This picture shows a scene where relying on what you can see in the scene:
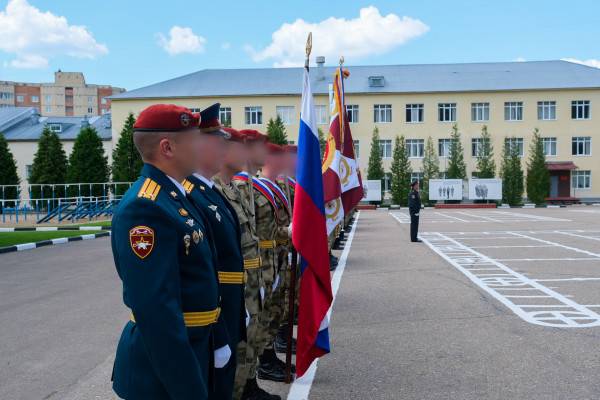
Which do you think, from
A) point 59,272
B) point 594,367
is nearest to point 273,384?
point 594,367

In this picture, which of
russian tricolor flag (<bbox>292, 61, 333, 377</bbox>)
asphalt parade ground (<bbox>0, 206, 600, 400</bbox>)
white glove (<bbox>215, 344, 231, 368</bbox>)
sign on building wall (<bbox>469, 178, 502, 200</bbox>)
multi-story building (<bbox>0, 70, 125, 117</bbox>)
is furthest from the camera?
multi-story building (<bbox>0, 70, 125, 117</bbox>)

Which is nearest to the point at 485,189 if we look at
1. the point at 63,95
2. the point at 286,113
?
the point at 286,113

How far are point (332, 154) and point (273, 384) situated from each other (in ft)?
9.02

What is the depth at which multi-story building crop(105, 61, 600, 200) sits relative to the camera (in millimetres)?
48875

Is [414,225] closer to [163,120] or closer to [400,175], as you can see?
[163,120]

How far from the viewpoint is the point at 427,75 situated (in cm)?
5319

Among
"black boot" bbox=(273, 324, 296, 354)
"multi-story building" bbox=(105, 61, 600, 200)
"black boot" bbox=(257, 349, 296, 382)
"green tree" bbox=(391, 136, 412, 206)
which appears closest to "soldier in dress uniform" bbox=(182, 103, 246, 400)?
"black boot" bbox=(257, 349, 296, 382)

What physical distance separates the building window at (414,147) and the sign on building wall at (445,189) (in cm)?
669

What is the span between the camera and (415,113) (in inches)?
1975

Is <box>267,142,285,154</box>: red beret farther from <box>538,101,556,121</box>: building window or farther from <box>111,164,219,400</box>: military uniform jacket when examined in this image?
<box>538,101,556,121</box>: building window

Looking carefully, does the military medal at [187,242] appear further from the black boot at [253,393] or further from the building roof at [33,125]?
the building roof at [33,125]

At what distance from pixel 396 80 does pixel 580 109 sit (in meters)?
15.9

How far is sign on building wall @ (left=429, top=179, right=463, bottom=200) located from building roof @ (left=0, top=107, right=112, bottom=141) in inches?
1260

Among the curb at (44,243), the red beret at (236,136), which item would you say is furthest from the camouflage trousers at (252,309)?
the curb at (44,243)
